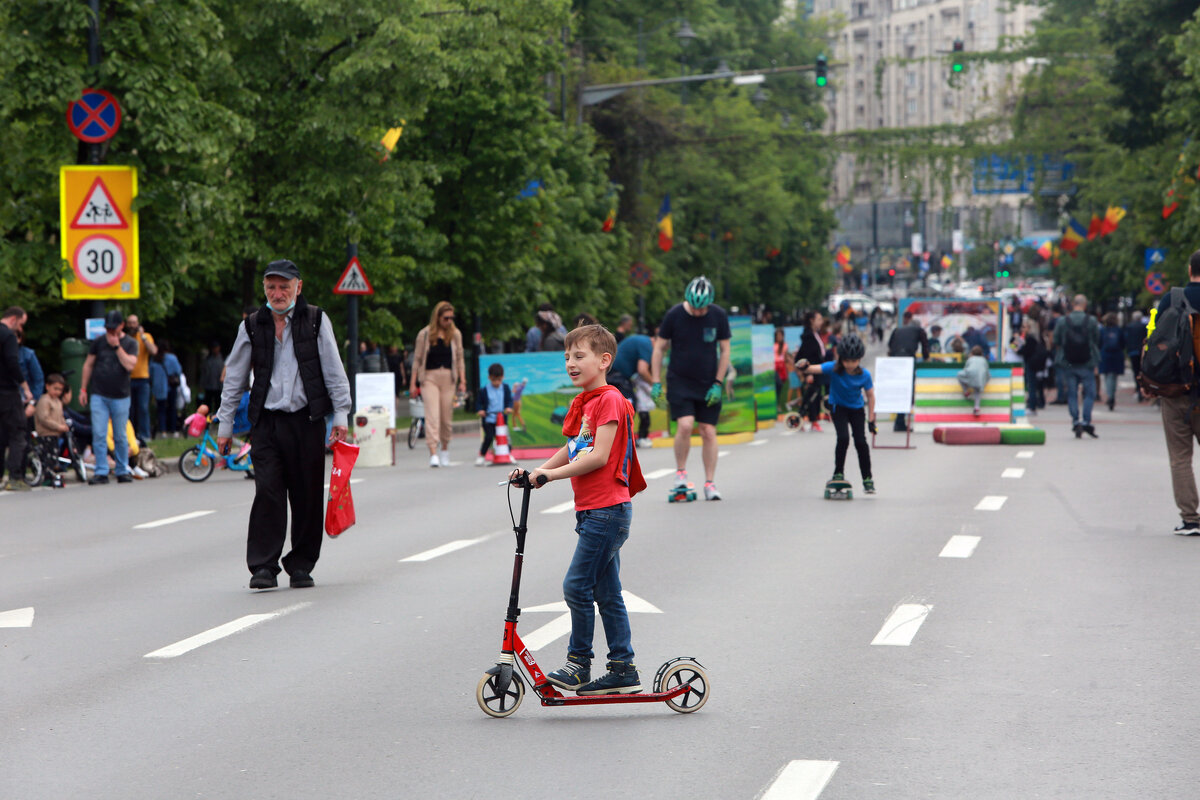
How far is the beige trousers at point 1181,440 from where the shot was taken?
12.2 meters

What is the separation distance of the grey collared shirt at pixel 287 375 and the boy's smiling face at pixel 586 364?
12.0 ft

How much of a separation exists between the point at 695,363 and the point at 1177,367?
157 inches

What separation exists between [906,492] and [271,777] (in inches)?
437

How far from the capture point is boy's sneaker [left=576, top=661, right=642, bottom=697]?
6.58 m

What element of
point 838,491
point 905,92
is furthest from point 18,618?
point 905,92

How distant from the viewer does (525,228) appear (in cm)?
3447

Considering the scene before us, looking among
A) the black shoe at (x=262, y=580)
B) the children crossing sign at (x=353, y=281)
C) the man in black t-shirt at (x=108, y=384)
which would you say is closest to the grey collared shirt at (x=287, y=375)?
the black shoe at (x=262, y=580)

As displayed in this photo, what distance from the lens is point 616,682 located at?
659cm

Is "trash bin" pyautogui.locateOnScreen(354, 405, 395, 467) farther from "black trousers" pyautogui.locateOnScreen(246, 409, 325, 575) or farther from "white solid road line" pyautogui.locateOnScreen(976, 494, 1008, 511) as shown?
"black trousers" pyautogui.locateOnScreen(246, 409, 325, 575)

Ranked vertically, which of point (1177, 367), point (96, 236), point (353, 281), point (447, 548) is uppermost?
point (96, 236)

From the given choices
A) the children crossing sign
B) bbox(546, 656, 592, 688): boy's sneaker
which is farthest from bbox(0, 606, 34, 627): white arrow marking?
the children crossing sign

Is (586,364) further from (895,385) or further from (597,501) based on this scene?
(895,385)

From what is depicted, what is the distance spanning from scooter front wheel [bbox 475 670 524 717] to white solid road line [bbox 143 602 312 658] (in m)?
2.01

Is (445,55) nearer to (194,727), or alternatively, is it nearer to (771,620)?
(771,620)
